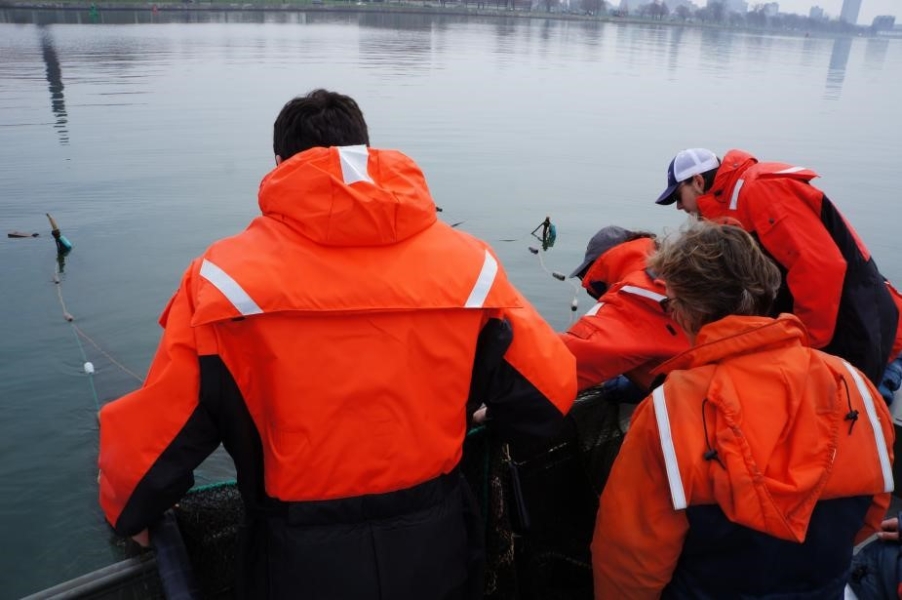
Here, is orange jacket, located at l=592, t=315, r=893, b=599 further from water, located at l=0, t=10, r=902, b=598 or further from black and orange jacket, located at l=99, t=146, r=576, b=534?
water, located at l=0, t=10, r=902, b=598

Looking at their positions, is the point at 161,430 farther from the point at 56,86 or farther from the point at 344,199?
the point at 56,86

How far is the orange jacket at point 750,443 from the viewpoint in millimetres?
1646

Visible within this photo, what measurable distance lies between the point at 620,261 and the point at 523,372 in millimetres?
1242

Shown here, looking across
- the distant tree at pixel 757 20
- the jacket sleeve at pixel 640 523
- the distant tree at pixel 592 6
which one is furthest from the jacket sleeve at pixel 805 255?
the distant tree at pixel 757 20

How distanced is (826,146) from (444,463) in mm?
21169

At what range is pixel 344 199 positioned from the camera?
151 centimetres

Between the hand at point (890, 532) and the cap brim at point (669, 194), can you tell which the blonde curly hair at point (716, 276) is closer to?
the hand at point (890, 532)

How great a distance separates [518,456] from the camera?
105 inches

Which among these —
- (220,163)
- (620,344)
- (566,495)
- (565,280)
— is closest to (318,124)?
(620,344)

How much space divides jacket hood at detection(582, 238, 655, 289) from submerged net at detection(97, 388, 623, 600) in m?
0.51

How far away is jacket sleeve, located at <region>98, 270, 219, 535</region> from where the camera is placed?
1.51m

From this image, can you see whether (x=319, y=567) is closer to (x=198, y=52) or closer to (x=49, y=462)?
(x=49, y=462)

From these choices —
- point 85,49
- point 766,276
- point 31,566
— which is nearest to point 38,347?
point 31,566

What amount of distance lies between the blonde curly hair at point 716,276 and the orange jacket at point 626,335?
0.43m
